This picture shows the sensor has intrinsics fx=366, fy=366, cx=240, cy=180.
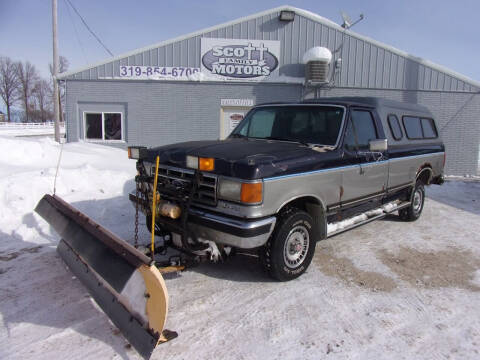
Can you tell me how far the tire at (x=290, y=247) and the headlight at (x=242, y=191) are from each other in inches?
22.2

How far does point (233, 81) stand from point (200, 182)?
33.6 feet

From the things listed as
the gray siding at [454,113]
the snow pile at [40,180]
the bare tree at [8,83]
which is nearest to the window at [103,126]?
the snow pile at [40,180]

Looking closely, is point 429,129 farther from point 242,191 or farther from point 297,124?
point 242,191

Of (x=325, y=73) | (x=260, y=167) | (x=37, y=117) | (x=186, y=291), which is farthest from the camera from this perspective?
(x=37, y=117)

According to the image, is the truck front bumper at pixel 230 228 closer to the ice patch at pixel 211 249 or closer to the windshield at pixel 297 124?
the ice patch at pixel 211 249

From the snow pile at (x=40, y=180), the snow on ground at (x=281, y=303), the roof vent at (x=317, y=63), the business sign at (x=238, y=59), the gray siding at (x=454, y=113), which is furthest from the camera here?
the gray siding at (x=454, y=113)

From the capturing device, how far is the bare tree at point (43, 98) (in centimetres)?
7069

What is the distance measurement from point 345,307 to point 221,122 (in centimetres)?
1064

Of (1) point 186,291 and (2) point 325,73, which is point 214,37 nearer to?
(2) point 325,73

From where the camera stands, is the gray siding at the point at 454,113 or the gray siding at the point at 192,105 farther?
the gray siding at the point at 454,113

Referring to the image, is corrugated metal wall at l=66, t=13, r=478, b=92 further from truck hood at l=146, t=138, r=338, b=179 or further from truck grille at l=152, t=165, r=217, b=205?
truck grille at l=152, t=165, r=217, b=205

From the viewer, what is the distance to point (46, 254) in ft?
15.6

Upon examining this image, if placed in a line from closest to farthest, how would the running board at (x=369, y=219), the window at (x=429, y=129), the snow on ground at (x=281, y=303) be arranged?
1. the snow on ground at (x=281, y=303)
2. the running board at (x=369, y=219)
3. the window at (x=429, y=129)

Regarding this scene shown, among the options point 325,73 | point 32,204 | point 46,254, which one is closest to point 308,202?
point 46,254
